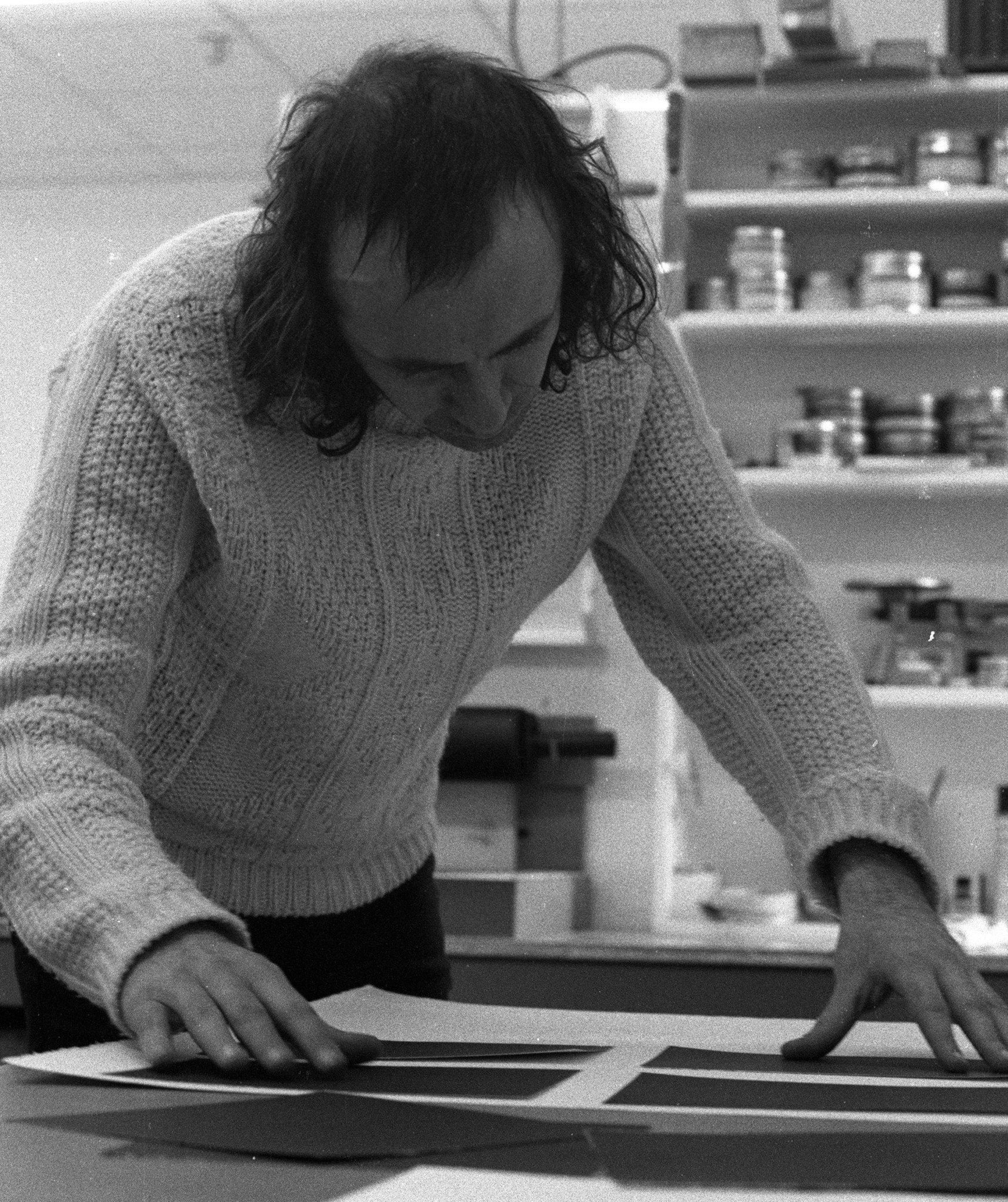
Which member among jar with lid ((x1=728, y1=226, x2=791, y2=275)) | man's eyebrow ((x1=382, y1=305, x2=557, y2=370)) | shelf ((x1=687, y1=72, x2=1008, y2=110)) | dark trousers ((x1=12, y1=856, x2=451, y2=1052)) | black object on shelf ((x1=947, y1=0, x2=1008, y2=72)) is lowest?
dark trousers ((x1=12, y1=856, x2=451, y2=1052))

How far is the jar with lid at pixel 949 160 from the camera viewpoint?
2.78 meters

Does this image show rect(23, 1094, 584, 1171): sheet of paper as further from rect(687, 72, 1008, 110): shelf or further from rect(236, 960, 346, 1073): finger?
rect(687, 72, 1008, 110): shelf

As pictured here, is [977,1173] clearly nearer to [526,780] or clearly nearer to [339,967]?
[339,967]

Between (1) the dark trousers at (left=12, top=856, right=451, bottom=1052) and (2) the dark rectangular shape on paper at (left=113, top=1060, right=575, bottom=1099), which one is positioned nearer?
(2) the dark rectangular shape on paper at (left=113, top=1060, right=575, bottom=1099)

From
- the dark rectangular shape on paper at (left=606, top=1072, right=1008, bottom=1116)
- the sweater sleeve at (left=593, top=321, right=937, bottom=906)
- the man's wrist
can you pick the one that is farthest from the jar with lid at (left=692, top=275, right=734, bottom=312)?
the dark rectangular shape on paper at (left=606, top=1072, right=1008, bottom=1116)

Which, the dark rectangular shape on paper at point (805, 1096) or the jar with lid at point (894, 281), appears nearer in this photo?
the dark rectangular shape on paper at point (805, 1096)

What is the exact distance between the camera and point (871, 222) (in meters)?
2.88

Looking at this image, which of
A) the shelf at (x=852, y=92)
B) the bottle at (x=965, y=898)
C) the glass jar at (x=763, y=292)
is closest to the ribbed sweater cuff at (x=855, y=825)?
the bottle at (x=965, y=898)

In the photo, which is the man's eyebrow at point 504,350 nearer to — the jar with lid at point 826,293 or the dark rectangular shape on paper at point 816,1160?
the dark rectangular shape on paper at point 816,1160

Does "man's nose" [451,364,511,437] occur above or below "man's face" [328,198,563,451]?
below

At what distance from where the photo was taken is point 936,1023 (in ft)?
2.75

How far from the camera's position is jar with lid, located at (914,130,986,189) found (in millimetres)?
2775

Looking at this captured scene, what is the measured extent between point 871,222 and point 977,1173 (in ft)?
8.33

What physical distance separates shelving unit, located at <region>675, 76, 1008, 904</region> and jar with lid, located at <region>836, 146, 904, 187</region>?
23 millimetres
